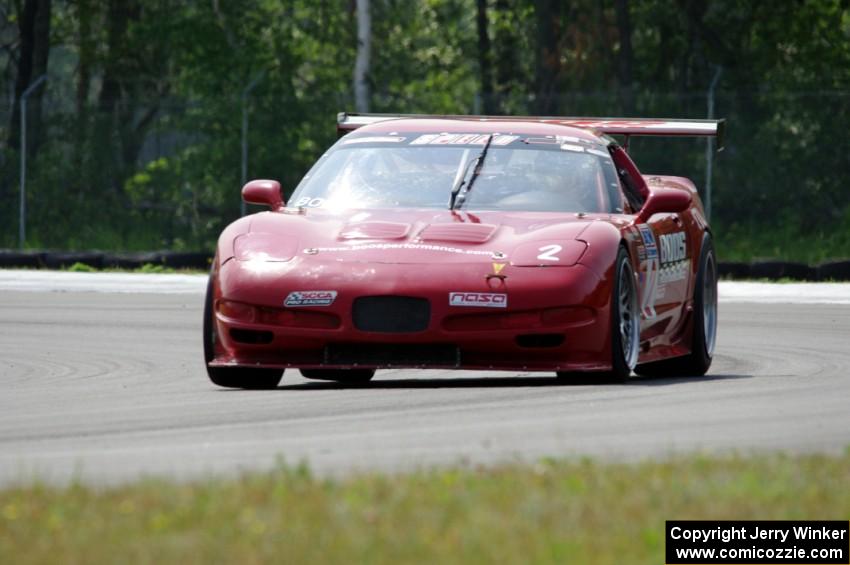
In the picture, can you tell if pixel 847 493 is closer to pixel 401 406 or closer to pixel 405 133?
pixel 401 406

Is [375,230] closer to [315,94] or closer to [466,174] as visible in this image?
[466,174]

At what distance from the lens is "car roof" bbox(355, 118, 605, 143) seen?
443 inches

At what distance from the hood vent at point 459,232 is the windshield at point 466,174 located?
569mm

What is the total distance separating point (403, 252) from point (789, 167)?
16.4m

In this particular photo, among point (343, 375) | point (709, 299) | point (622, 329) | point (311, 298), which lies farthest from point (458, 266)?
point (709, 299)

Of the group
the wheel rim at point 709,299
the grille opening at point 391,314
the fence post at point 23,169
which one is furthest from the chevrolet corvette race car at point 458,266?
the fence post at point 23,169

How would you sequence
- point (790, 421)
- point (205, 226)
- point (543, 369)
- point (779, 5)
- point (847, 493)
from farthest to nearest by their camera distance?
point (779, 5) < point (205, 226) < point (543, 369) < point (790, 421) < point (847, 493)

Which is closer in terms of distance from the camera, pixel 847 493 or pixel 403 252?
pixel 847 493

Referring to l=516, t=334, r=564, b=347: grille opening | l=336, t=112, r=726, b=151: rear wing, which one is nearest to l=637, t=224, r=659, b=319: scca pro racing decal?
l=516, t=334, r=564, b=347: grille opening

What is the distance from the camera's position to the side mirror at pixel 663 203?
1052 centimetres

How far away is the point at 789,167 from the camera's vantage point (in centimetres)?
2508

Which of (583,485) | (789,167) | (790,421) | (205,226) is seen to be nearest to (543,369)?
(790,421)

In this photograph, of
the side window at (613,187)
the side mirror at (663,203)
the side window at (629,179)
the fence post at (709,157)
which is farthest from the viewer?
the fence post at (709,157)

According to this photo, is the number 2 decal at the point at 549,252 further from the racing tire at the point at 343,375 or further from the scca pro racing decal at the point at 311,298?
the racing tire at the point at 343,375
